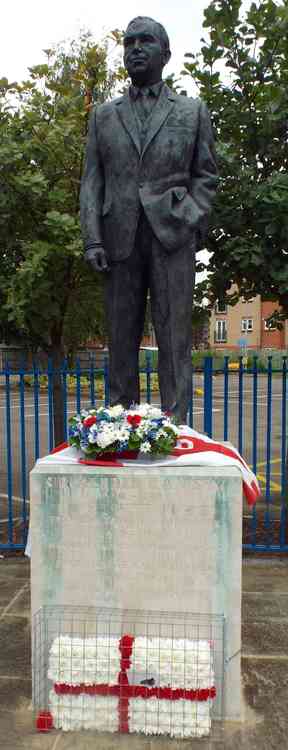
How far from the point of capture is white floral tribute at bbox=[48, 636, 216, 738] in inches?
118

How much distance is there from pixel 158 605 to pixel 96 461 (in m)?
0.80

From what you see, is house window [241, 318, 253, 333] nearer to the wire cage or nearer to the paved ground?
the paved ground

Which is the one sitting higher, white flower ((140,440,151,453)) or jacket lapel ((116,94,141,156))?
jacket lapel ((116,94,141,156))

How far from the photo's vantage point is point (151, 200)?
3.58 metres

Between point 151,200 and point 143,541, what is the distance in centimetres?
191

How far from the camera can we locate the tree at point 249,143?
530 cm

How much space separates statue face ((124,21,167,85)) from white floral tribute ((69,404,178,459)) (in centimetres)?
198

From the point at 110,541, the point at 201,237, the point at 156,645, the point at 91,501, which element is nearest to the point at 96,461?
the point at 91,501

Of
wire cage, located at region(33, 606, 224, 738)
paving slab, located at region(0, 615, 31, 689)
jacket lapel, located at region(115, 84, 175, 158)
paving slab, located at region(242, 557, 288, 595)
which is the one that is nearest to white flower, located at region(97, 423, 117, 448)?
wire cage, located at region(33, 606, 224, 738)

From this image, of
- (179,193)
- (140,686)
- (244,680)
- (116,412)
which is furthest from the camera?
(179,193)

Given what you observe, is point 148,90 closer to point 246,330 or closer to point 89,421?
point 89,421

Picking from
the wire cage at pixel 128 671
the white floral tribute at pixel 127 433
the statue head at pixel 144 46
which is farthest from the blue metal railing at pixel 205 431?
the statue head at pixel 144 46

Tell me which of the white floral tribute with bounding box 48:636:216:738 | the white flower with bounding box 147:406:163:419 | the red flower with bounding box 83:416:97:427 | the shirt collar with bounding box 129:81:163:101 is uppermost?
the shirt collar with bounding box 129:81:163:101

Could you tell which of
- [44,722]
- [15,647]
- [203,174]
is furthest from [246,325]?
[44,722]
